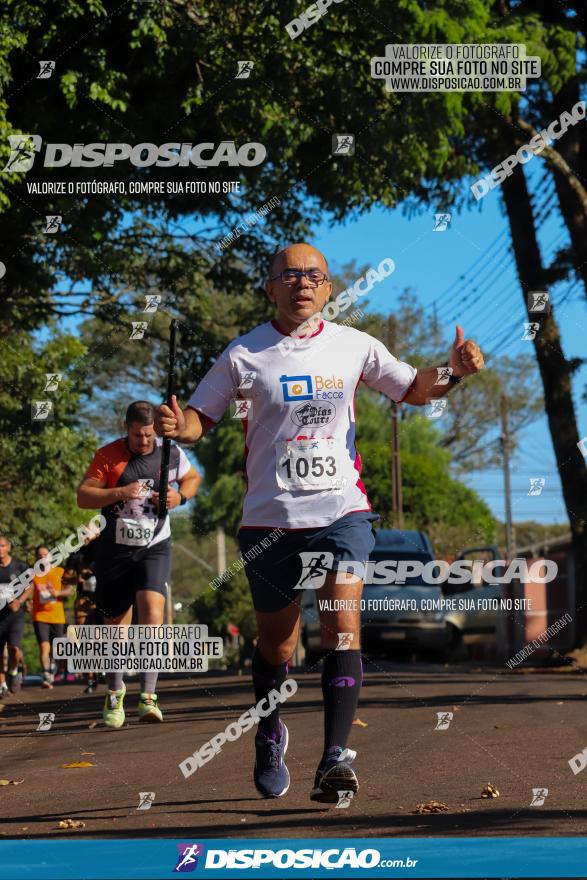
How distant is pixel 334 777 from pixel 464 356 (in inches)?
65.8

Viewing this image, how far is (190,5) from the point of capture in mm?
16641

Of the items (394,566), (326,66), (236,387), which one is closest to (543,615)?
(394,566)

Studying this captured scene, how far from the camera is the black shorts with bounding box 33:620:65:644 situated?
1808 cm

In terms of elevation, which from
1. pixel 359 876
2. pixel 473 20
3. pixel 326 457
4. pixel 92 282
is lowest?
pixel 359 876

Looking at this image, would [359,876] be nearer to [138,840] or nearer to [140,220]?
[138,840]

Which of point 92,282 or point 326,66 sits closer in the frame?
point 326,66

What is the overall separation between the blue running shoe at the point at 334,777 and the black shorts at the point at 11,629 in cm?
1130

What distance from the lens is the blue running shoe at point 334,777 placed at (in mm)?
5066

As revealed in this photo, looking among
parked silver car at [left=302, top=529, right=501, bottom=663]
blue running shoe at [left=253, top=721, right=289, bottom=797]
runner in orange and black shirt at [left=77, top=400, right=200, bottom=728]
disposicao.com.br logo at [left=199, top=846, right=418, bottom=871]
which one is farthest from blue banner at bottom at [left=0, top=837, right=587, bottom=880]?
parked silver car at [left=302, top=529, right=501, bottom=663]

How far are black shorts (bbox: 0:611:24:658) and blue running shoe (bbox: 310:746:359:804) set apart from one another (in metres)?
11.3

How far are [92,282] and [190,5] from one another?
4.66 m

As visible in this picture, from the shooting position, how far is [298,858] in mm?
4324

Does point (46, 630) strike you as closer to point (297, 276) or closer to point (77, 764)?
point (77, 764)

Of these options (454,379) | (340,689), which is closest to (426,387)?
(454,379)
